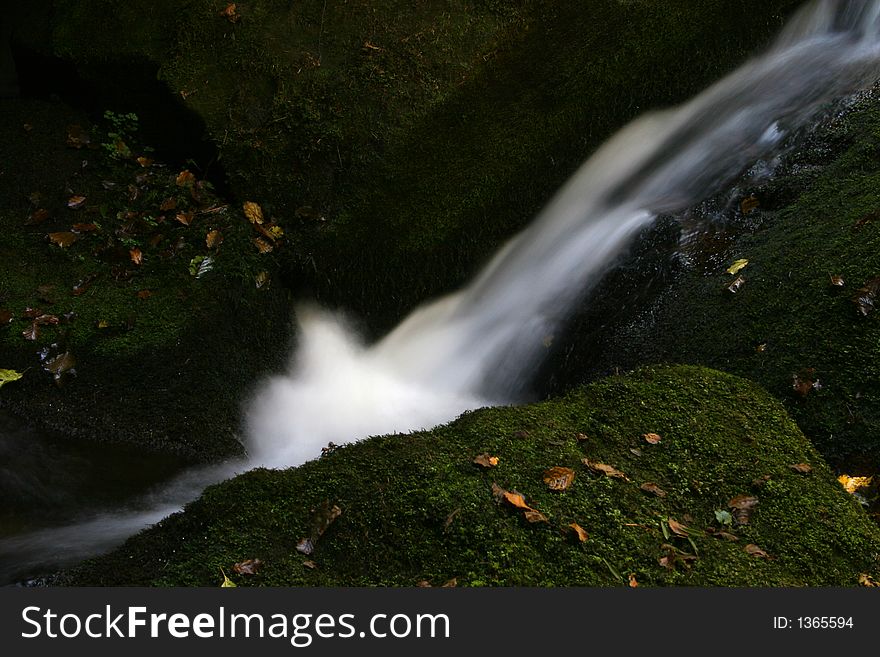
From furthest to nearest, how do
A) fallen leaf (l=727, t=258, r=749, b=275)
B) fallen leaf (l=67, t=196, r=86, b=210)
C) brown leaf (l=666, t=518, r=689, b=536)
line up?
1. fallen leaf (l=67, t=196, r=86, b=210)
2. fallen leaf (l=727, t=258, r=749, b=275)
3. brown leaf (l=666, t=518, r=689, b=536)

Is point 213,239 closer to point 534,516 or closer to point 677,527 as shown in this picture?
point 534,516

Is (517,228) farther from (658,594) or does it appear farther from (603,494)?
(658,594)

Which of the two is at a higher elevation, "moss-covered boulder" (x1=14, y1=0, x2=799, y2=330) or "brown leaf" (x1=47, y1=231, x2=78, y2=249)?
"moss-covered boulder" (x1=14, y1=0, x2=799, y2=330)

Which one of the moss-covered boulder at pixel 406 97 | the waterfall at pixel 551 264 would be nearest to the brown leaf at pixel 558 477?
the waterfall at pixel 551 264

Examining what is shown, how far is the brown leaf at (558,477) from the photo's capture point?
142 inches

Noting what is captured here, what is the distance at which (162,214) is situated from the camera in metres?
6.41

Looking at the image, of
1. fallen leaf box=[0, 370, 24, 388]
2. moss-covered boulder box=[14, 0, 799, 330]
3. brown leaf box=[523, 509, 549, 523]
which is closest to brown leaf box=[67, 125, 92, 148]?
moss-covered boulder box=[14, 0, 799, 330]

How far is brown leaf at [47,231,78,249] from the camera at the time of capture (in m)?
6.09

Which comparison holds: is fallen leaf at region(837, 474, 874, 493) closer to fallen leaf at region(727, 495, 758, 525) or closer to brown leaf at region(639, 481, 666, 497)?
fallen leaf at region(727, 495, 758, 525)

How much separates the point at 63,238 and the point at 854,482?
558 centimetres

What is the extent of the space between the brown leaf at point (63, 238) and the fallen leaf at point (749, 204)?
5076mm

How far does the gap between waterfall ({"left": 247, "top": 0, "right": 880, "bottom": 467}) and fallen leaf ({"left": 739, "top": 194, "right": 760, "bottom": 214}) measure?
1.04 ft

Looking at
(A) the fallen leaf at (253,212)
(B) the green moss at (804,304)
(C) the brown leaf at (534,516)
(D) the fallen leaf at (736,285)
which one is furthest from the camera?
(A) the fallen leaf at (253,212)

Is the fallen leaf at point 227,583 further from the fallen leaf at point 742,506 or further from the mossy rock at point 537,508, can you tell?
the fallen leaf at point 742,506
